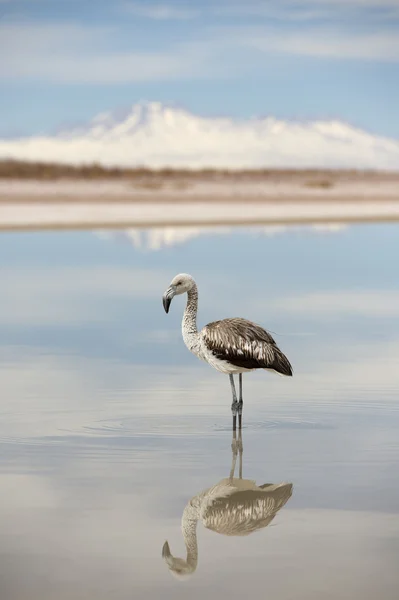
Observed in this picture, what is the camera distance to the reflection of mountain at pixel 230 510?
5.15m

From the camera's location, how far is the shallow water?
16.0 ft

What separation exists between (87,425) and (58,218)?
25351 millimetres

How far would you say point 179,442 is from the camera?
7117 mm

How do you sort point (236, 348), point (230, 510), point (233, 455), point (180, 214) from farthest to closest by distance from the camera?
point (180, 214), point (236, 348), point (233, 455), point (230, 510)

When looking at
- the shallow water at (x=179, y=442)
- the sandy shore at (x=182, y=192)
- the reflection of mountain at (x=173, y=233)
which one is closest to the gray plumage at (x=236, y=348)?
the shallow water at (x=179, y=442)

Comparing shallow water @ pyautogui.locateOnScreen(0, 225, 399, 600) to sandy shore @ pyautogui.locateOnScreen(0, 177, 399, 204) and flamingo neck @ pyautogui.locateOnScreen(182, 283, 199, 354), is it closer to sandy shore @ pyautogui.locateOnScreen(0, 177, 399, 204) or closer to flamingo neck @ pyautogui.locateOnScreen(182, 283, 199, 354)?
flamingo neck @ pyautogui.locateOnScreen(182, 283, 199, 354)

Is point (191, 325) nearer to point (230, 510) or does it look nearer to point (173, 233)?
point (230, 510)

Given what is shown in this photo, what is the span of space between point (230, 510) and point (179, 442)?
1394 millimetres

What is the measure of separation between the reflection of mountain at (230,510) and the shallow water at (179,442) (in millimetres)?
46

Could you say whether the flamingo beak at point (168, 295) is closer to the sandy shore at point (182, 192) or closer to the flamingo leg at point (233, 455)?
the flamingo leg at point (233, 455)

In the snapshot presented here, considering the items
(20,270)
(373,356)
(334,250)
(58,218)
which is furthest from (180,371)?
(58,218)

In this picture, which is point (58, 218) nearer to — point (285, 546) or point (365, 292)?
point (365, 292)

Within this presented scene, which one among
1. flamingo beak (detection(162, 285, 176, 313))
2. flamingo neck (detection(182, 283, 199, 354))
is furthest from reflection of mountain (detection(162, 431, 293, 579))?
flamingo beak (detection(162, 285, 176, 313))

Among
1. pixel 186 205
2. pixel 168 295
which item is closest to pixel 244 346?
pixel 168 295
